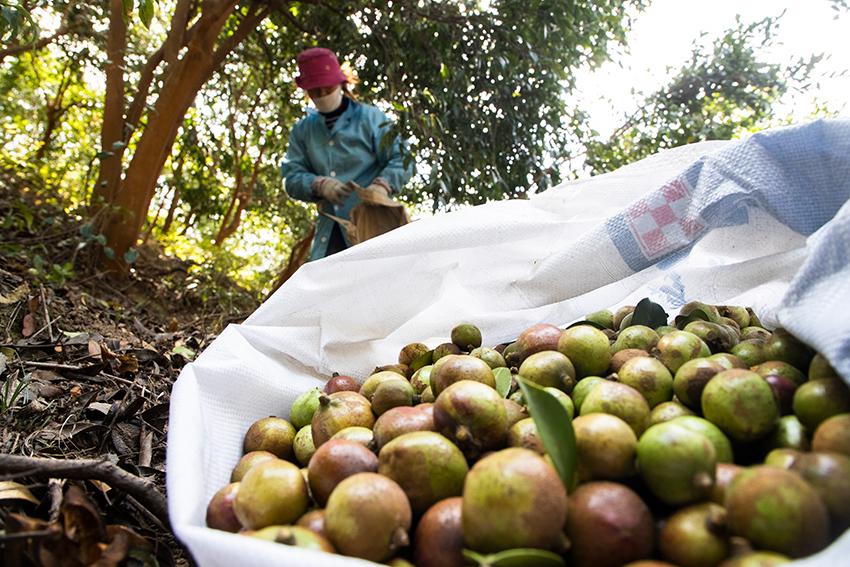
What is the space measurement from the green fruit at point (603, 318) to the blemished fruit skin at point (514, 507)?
1.16 metres

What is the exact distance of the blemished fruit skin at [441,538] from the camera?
112cm

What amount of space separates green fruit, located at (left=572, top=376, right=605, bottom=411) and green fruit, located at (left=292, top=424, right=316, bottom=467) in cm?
72

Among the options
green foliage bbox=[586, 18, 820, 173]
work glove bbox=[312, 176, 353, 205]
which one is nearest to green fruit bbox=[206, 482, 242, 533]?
work glove bbox=[312, 176, 353, 205]

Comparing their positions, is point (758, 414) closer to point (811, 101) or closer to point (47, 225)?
point (47, 225)

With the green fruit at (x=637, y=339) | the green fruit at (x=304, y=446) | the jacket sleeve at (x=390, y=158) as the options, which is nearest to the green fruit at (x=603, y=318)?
the green fruit at (x=637, y=339)

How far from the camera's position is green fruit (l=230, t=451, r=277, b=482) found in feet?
5.14

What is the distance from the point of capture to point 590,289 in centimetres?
212

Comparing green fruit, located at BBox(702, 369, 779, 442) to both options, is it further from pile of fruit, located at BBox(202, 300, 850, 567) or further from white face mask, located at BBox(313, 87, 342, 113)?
white face mask, located at BBox(313, 87, 342, 113)

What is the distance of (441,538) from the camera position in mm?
1140

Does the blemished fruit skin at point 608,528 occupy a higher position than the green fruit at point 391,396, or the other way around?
the green fruit at point 391,396

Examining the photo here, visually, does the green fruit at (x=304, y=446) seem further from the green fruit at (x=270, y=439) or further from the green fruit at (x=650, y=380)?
the green fruit at (x=650, y=380)

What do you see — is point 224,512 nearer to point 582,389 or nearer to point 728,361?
point 582,389

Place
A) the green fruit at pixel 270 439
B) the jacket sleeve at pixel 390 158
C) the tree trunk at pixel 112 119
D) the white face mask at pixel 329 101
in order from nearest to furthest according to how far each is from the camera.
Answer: the green fruit at pixel 270 439 < the jacket sleeve at pixel 390 158 < the white face mask at pixel 329 101 < the tree trunk at pixel 112 119

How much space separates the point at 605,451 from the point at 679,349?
23.7 inches
